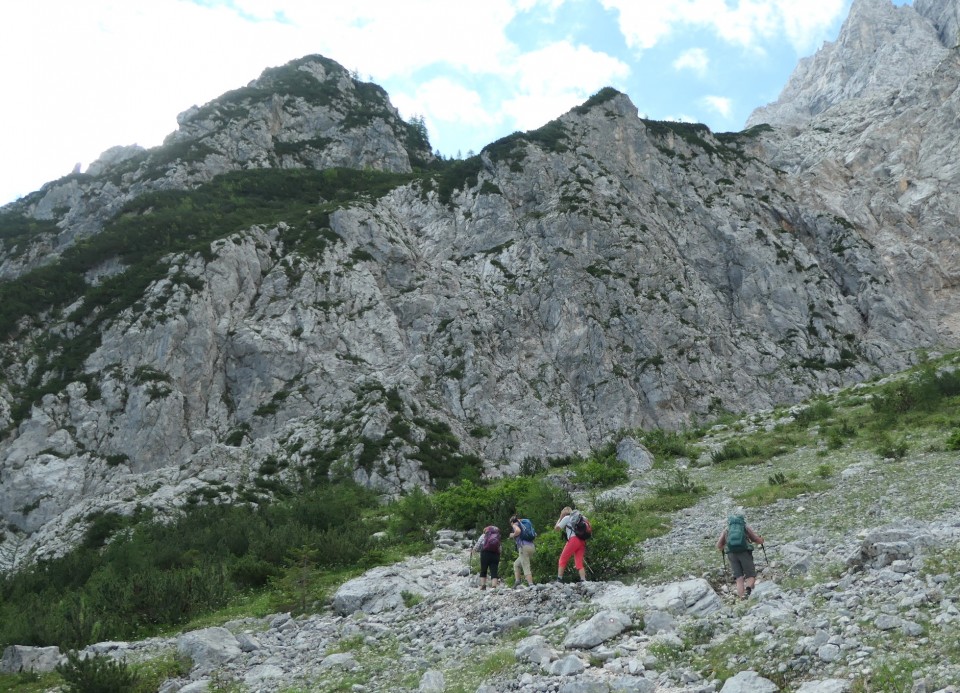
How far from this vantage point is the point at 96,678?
32.2 feet

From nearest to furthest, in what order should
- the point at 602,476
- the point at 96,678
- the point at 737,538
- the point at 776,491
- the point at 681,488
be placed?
the point at 96,678 → the point at 737,538 → the point at 776,491 → the point at 681,488 → the point at 602,476

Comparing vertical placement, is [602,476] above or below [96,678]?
below

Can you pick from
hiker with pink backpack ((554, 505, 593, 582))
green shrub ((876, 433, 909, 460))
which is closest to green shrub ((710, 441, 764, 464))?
green shrub ((876, 433, 909, 460))

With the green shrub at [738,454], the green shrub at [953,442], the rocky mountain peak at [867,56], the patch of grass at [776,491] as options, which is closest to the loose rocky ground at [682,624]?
the patch of grass at [776,491]

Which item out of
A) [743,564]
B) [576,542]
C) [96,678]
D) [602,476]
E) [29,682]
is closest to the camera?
[96,678]

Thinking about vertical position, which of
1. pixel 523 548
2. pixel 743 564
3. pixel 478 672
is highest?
pixel 523 548

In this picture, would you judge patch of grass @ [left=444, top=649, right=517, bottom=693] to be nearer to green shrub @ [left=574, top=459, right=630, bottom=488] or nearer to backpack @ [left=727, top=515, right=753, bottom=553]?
backpack @ [left=727, top=515, right=753, bottom=553]

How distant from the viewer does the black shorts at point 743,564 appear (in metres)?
10.2

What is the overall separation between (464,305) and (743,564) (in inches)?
1732

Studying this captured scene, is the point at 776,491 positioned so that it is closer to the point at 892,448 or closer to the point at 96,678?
the point at 892,448

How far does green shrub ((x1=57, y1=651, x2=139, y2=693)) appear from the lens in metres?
9.77

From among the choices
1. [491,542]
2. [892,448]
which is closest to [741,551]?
[491,542]

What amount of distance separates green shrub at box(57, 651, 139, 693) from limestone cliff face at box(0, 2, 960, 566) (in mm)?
21100

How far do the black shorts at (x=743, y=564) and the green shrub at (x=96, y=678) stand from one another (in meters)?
10.0
